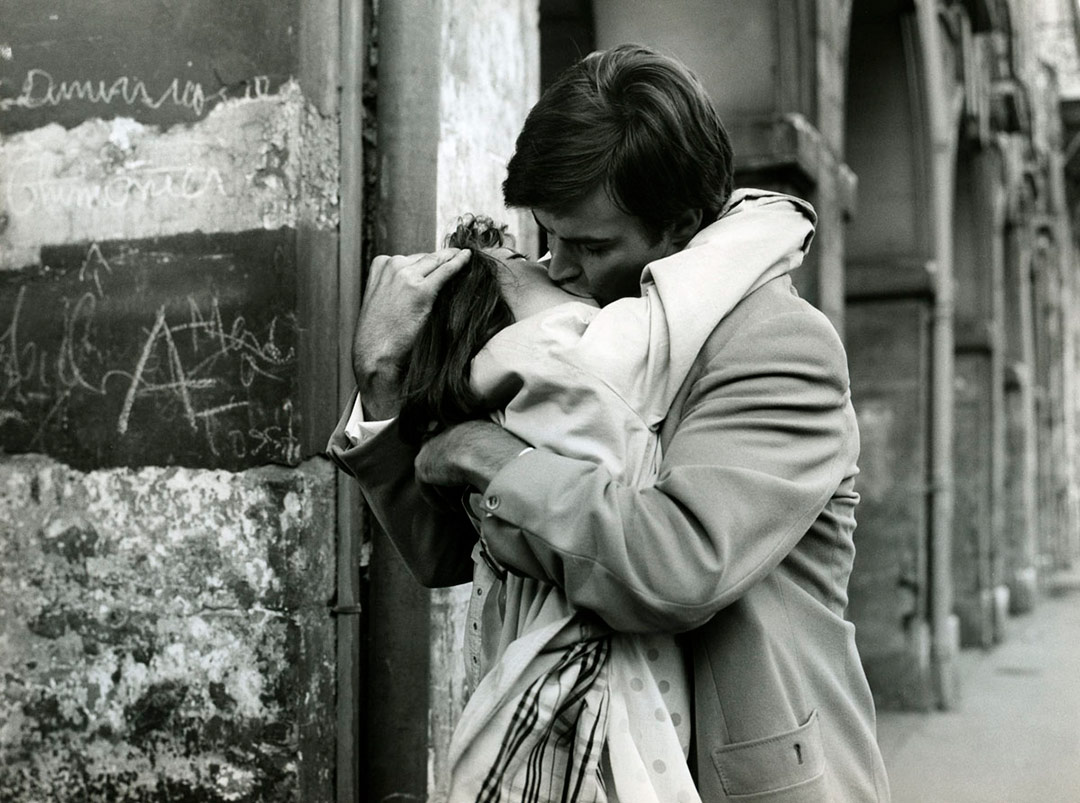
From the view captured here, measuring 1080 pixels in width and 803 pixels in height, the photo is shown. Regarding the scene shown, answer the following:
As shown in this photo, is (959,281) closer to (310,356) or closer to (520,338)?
(310,356)

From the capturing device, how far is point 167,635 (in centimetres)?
295

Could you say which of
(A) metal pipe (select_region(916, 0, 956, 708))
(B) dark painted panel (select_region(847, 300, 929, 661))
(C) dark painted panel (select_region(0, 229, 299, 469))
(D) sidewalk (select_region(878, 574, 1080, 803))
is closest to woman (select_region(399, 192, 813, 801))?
(C) dark painted panel (select_region(0, 229, 299, 469))

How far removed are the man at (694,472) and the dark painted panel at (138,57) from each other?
4.78ft

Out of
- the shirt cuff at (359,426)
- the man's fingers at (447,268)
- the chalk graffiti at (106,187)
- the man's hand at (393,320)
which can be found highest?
the chalk graffiti at (106,187)

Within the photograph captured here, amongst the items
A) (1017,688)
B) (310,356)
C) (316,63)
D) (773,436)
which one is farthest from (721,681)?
(1017,688)

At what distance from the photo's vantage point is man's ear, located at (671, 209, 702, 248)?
66.5 inches

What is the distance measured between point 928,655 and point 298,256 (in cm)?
654

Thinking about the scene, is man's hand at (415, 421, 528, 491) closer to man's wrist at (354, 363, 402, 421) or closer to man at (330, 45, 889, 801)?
man at (330, 45, 889, 801)

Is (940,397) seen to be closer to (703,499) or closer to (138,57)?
(138,57)

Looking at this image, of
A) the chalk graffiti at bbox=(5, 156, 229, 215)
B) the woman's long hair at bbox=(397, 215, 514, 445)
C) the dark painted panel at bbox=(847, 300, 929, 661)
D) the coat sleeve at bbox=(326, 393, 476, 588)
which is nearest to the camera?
the woman's long hair at bbox=(397, 215, 514, 445)

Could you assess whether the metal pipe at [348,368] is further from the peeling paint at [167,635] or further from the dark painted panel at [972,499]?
the dark painted panel at [972,499]

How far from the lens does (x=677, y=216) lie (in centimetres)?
168

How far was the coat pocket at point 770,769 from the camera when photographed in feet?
4.82

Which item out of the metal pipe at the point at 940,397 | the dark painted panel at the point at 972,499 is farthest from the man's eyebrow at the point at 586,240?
the dark painted panel at the point at 972,499
